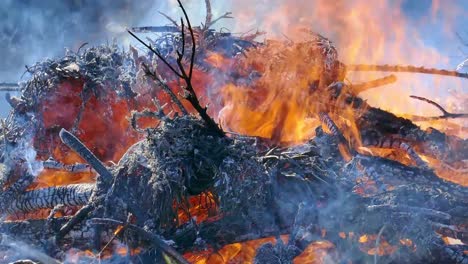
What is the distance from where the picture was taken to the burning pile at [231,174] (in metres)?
3.91

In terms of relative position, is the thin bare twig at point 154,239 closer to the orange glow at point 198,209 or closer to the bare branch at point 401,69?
the orange glow at point 198,209

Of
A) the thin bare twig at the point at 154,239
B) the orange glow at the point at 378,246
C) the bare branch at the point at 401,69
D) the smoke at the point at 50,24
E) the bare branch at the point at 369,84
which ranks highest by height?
the smoke at the point at 50,24

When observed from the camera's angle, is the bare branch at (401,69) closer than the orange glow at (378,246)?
No

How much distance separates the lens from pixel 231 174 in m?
4.00

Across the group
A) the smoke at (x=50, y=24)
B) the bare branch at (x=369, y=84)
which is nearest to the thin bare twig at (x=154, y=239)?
the bare branch at (x=369, y=84)

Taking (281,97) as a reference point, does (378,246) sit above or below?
below

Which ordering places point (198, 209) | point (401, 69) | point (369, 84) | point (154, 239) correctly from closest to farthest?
point (154, 239), point (198, 209), point (369, 84), point (401, 69)

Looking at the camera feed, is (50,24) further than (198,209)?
Yes

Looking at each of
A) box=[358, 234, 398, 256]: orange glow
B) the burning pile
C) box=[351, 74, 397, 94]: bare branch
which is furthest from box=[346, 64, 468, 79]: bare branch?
box=[358, 234, 398, 256]: orange glow

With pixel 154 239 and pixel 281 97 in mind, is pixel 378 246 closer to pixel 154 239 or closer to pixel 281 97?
pixel 154 239

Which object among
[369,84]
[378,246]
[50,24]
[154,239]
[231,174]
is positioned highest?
[50,24]

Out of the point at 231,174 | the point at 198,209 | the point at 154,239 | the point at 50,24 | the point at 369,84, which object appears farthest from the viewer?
the point at 50,24

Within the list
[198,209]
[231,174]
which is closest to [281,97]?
[198,209]

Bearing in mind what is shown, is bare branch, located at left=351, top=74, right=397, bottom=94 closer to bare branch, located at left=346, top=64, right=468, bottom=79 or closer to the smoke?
bare branch, located at left=346, top=64, right=468, bottom=79
